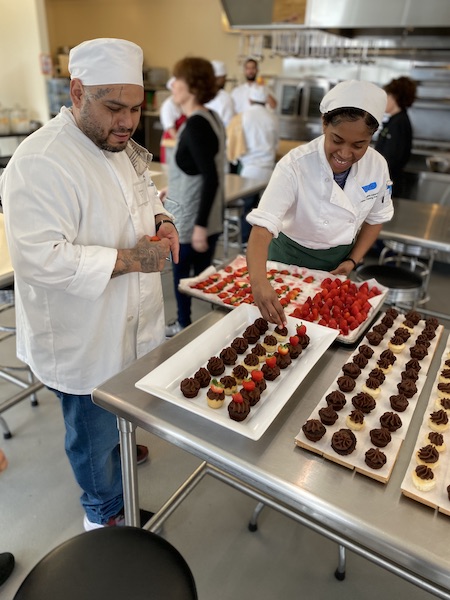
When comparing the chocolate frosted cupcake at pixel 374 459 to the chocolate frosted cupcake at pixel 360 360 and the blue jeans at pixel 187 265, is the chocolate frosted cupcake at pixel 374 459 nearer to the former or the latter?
the chocolate frosted cupcake at pixel 360 360

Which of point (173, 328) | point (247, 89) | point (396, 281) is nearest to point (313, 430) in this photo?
point (396, 281)

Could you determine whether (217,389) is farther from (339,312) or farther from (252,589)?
(252,589)

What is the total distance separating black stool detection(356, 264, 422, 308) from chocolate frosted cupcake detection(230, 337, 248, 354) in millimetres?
1384

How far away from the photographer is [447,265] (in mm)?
4781

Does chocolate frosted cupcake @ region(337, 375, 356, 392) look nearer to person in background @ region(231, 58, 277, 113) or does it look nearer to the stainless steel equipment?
person in background @ region(231, 58, 277, 113)

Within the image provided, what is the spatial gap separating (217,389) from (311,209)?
3.07 feet

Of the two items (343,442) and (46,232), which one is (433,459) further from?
(46,232)

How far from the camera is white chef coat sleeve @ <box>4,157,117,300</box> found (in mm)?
1152

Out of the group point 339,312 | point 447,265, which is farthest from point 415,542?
point 447,265

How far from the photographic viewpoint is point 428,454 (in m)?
0.99

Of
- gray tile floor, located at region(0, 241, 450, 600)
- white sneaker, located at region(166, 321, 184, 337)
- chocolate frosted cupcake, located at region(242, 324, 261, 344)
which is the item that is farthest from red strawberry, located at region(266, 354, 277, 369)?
white sneaker, located at region(166, 321, 184, 337)

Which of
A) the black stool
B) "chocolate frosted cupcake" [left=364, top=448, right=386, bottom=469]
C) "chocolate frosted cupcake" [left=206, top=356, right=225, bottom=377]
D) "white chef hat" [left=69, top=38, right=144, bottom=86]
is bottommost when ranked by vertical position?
the black stool

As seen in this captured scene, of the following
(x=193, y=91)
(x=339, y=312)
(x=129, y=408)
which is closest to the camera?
(x=129, y=408)

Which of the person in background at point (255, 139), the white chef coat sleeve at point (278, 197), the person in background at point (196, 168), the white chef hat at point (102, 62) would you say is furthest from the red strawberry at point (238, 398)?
the person in background at point (255, 139)
